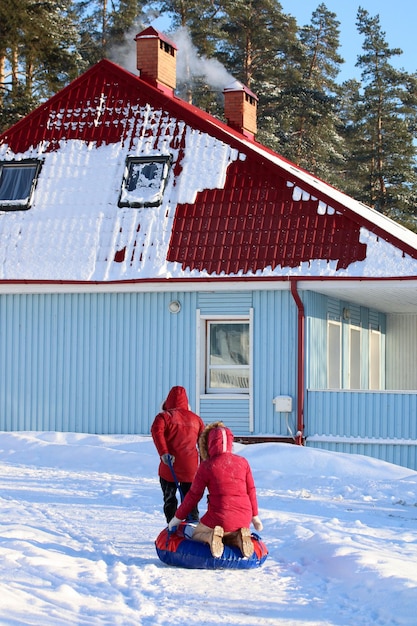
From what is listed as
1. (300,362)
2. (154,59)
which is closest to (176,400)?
(300,362)

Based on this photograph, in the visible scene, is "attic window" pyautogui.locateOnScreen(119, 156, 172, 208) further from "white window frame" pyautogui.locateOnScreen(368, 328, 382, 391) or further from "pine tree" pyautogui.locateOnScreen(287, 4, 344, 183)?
"pine tree" pyautogui.locateOnScreen(287, 4, 344, 183)

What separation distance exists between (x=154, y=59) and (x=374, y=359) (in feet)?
26.1

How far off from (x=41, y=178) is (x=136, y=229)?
2364 mm

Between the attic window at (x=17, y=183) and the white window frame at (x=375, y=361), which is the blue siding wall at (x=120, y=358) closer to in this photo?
the attic window at (x=17, y=183)

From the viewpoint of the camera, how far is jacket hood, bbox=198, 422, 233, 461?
8984 mm

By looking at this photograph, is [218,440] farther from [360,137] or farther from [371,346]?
[360,137]

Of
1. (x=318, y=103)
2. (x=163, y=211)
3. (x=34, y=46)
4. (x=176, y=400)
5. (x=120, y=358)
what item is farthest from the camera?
(x=318, y=103)

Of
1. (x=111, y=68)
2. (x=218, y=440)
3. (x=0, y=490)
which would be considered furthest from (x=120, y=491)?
(x=111, y=68)

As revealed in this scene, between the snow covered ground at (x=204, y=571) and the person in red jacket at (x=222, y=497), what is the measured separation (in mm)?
289

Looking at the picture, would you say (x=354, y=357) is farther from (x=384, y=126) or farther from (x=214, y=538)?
(x=384, y=126)

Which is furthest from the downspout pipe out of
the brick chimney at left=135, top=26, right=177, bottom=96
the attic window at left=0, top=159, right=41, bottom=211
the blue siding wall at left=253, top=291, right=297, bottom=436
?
the brick chimney at left=135, top=26, right=177, bottom=96

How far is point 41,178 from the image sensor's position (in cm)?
1992

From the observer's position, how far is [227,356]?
60.5 feet

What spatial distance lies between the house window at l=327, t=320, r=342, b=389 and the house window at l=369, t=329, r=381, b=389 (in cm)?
307
